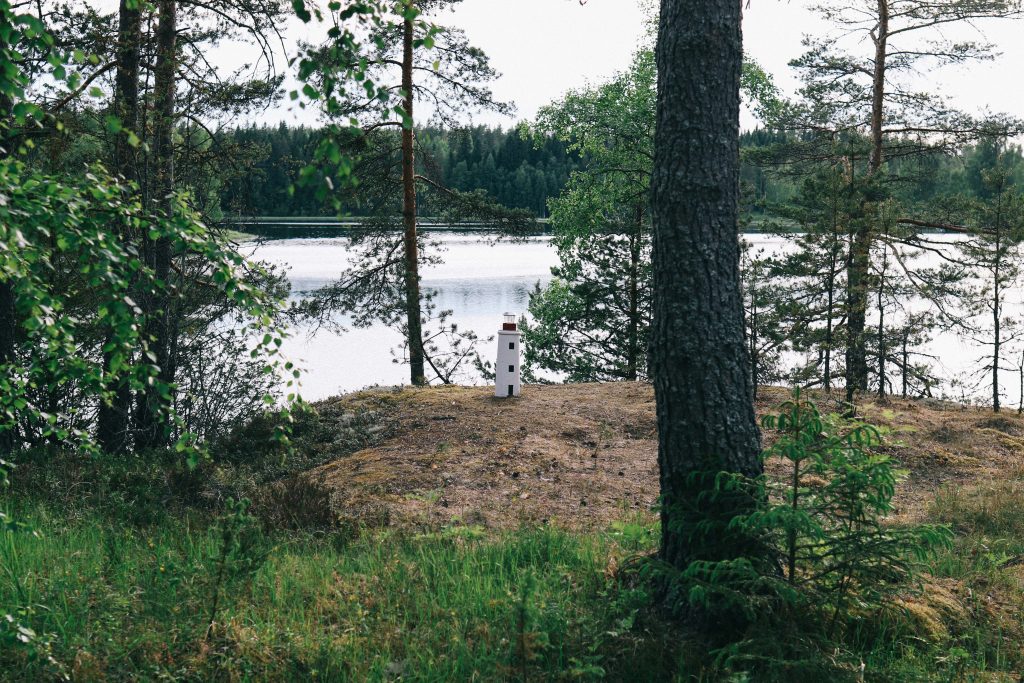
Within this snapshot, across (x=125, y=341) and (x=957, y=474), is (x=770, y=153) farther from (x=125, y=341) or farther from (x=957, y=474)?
(x=125, y=341)

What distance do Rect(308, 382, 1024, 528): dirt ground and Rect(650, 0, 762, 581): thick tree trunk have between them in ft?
8.27

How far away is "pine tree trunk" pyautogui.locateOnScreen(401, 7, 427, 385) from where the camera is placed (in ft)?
47.8

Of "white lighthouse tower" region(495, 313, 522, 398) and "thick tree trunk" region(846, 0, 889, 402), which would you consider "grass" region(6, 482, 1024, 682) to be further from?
"thick tree trunk" region(846, 0, 889, 402)

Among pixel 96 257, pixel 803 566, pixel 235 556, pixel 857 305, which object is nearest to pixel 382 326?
pixel 857 305

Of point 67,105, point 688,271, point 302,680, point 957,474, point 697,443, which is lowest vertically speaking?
point 957,474

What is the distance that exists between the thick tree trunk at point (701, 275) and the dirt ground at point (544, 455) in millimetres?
2521

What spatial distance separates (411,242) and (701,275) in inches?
448

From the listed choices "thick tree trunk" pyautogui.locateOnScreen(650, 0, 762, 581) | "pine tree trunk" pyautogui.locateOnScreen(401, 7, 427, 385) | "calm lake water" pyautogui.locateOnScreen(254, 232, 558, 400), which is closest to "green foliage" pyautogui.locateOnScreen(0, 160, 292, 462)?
"thick tree trunk" pyautogui.locateOnScreen(650, 0, 762, 581)

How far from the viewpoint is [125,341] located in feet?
11.4

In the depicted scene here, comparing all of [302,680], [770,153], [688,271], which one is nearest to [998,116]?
[770,153]

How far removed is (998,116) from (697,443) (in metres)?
16.6

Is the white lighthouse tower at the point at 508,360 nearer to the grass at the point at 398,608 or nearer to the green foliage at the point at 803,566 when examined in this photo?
the grass at the point at 398,608

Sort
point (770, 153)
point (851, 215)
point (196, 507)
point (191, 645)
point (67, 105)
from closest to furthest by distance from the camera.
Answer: point (191, 645) < point (196, 507) < point (67, 105) < point (851, 215) < point (770, 153)

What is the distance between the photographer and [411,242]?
15.1 metres
